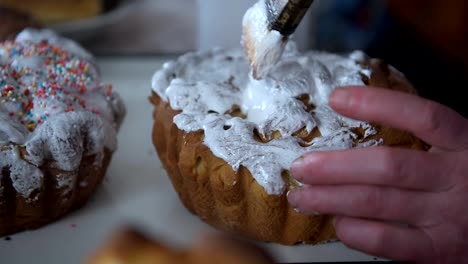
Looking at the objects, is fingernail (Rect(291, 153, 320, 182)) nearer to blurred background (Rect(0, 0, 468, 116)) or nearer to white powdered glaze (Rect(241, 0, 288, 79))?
white powdered glaze (Rect(241, 0, 288, 79))

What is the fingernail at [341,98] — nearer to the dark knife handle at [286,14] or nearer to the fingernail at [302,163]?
the fingernail at [302,163]

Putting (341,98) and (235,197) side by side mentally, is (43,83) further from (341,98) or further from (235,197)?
(341,98)

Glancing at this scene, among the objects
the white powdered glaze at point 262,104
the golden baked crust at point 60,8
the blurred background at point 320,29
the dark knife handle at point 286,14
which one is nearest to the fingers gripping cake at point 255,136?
the white powdered glaze at point 262,104

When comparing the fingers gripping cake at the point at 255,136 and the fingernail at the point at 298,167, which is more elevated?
the fingernail at the point at 298,167

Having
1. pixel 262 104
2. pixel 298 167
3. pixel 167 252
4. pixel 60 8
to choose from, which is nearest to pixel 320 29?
pixel 60 8

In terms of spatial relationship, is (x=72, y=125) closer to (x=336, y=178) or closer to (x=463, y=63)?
(x=336, y=178)

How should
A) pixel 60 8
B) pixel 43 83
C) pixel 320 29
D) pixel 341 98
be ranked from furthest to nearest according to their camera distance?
pixel 320 29
pixel 60 8
pixel 43 83
pixel 341 98
